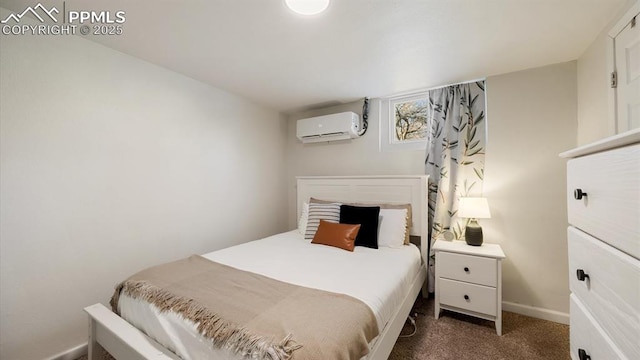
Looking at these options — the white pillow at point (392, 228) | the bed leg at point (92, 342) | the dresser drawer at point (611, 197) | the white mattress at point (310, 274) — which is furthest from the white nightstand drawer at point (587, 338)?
the bed leg at point (92, 342)

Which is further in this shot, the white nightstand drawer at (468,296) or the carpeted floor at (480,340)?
the white nightstand drawer at (468,296)

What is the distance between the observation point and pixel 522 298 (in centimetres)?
222

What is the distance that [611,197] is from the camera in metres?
0.72

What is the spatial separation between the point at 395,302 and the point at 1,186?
250 cm

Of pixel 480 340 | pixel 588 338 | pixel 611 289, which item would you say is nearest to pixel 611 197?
pixel 611 289

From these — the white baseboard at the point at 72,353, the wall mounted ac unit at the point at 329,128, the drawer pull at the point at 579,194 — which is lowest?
the white baseboard at the point at 72,353

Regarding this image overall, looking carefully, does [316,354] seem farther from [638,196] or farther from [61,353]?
[61,353]

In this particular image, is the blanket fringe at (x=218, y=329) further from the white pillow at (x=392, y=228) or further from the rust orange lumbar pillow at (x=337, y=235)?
the white pillow at (x=392, y=228)

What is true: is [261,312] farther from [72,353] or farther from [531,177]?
[531,177]

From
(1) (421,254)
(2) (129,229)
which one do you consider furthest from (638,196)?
(2) (129,229)

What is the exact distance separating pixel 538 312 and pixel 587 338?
1.72m

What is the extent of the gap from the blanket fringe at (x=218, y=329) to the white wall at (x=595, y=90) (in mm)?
2343

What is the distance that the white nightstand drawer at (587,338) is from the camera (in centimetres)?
73

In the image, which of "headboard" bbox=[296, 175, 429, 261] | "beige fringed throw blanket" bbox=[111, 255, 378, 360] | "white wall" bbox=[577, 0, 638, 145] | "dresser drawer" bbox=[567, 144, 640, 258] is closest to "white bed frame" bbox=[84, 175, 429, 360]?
"headboard" bbox=[296, 175, 429, 261]
